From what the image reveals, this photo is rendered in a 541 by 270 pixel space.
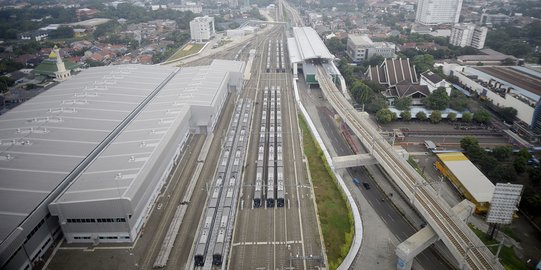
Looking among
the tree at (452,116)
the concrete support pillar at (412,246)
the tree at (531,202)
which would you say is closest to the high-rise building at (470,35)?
the tree at (452,116)

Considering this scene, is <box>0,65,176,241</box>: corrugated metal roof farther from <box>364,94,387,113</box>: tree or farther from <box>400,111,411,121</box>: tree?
<box>400,111,411,121</box>: tree

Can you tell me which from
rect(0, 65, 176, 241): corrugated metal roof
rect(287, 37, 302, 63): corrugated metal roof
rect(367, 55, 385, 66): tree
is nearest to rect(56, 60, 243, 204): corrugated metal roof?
rect(0, 65, 176, 241): corrugated metal roof

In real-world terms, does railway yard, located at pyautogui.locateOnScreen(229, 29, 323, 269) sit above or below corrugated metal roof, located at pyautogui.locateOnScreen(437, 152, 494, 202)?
below

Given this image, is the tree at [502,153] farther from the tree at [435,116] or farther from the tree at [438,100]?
the tree at [438,100]

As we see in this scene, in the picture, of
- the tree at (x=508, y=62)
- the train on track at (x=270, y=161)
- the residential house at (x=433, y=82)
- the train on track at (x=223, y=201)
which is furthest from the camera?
the tree at (x=508, y=62)

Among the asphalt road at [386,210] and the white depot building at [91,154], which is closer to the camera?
the white depot building at [91,154]

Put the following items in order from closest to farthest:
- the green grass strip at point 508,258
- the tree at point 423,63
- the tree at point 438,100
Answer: the green grass strip at point 508,258 < the tree at point 438,100 < the tree at point 423,63
